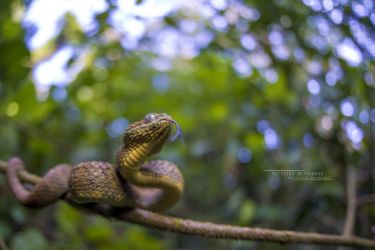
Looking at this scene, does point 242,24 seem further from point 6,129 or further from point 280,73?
point 6,129

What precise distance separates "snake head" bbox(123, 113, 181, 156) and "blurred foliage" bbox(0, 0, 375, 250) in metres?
0.91

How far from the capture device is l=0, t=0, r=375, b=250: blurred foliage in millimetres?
2572

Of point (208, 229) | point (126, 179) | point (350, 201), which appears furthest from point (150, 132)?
point (350, 201)

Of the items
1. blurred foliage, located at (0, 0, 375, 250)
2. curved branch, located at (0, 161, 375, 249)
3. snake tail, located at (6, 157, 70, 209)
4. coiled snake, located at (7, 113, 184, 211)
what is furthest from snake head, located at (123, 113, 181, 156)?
blurred foliage, located at (0, 0, 375, 250)

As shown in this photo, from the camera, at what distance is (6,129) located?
109 inches

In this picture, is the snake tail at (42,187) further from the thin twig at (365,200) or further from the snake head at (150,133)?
the thin twig at (365,200)

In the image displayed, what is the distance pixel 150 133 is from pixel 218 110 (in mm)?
1695

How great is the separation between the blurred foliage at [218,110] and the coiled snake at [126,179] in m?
0.81

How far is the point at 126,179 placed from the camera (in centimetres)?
165

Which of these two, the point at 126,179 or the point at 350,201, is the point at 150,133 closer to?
the point at 126,179

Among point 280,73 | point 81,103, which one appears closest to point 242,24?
point 280,73

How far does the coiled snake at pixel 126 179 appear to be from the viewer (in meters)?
1.48

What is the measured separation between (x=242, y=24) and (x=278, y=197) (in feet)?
3.89

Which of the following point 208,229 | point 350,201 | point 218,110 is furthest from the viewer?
point 218,110
